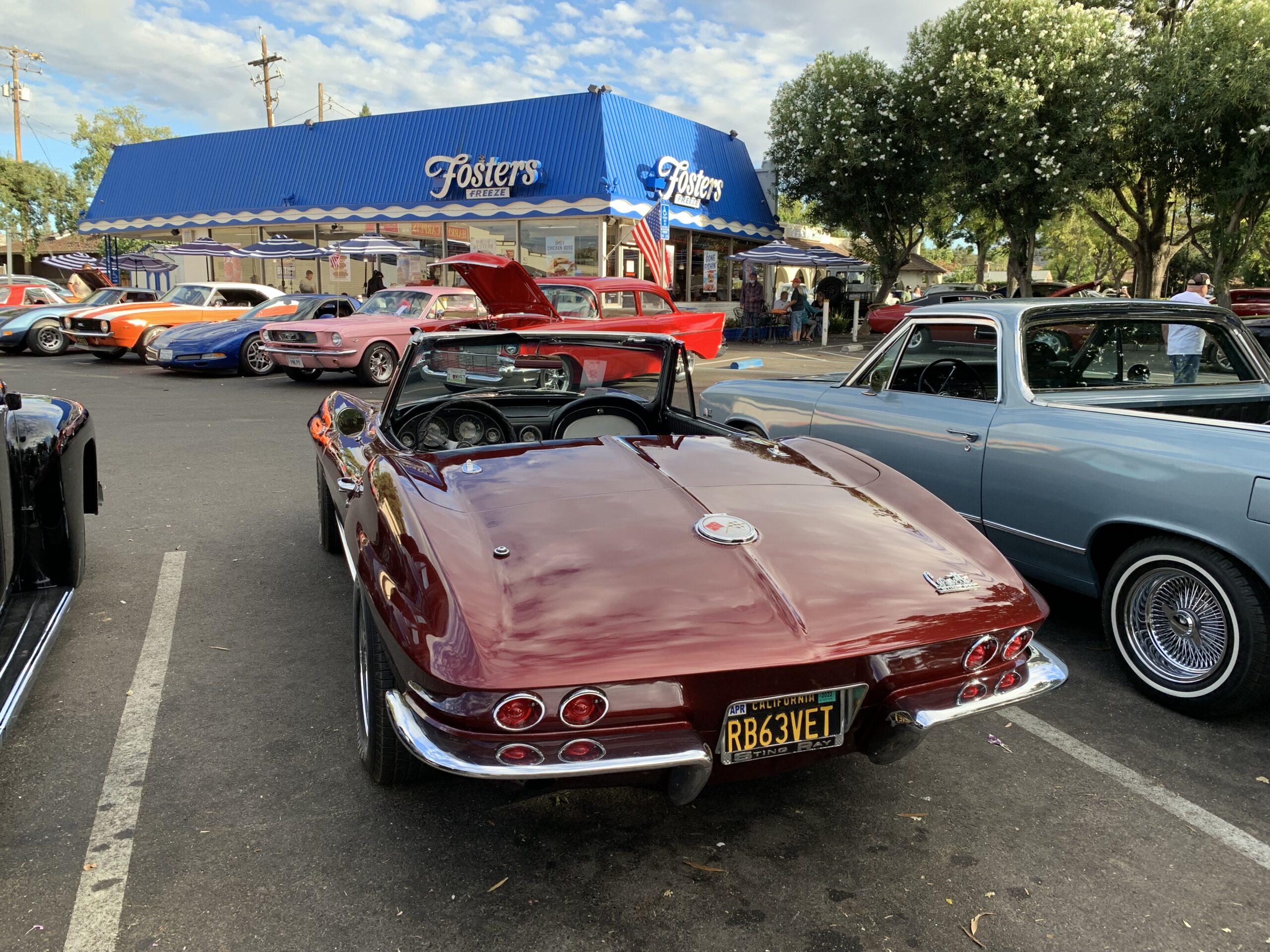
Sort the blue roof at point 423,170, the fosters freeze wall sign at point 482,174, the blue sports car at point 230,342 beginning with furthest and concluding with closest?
the fosters freeze wall sign at point 482,174, the blue roof at point 423,170, the blue sports car at point 230,342

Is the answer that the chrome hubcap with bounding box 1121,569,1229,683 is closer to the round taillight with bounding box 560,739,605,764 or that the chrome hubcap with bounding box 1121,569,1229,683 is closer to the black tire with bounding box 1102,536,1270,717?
the black tire with bounding box 1102,536,1270,717

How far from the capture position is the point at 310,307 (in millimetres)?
15664

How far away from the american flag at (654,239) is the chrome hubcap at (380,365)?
4604mm

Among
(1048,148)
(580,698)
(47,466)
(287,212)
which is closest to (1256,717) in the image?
(580,698)

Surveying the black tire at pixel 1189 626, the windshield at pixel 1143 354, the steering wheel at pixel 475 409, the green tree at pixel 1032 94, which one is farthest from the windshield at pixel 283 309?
the green tree at pixel 1032 94

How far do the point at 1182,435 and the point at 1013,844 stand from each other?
5.76ft

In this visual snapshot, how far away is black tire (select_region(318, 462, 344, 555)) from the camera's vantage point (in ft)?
16.4

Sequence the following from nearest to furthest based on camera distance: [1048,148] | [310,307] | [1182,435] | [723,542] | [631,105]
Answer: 1. [723,542]
2. [1182,435]
3. [310,307]
4. [1048,148]
5. [631,105]

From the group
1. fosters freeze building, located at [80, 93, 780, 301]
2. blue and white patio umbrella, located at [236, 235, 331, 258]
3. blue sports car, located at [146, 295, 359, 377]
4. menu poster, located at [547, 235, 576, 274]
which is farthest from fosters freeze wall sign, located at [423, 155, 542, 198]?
blue sports car, located at [146, 295, 359, 377]

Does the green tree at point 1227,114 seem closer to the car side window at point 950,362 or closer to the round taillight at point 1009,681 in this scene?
the car side window at point 950,362

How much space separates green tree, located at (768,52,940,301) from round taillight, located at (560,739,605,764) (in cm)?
2299

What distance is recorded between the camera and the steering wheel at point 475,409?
152 inches

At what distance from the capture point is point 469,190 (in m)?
22.5

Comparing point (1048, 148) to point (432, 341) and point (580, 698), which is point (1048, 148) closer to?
point (432, 341)
